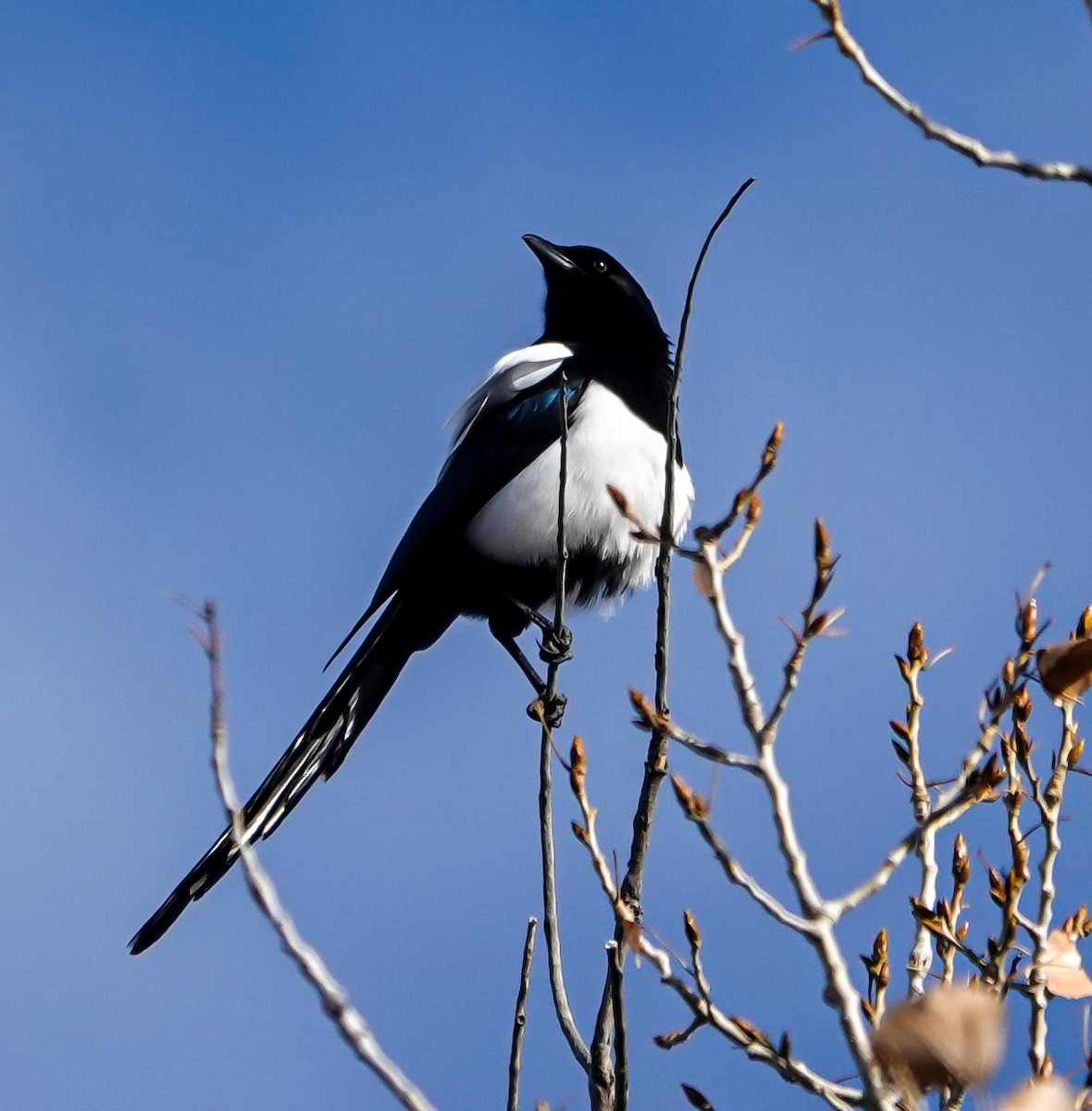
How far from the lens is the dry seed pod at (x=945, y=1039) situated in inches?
67.6

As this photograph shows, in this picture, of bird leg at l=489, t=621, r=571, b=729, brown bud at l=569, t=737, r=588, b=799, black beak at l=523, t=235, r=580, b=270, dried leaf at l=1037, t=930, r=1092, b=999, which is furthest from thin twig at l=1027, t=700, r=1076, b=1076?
black beak at l=523, t=235, r=580, b=270

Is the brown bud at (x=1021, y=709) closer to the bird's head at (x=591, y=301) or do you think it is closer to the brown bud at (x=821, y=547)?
the brown bud at (x=821, y=547)

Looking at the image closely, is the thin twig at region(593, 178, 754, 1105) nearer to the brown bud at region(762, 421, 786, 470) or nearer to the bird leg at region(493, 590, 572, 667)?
the brown bud at region(762, 421, 786, 470)

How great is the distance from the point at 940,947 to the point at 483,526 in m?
3.00

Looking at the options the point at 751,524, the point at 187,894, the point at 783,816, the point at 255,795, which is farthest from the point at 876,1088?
the point at 255,795

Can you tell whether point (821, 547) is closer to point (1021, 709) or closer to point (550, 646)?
point (1021, 709)

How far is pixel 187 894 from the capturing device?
15.4 feet

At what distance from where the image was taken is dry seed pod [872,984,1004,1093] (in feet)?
5.63

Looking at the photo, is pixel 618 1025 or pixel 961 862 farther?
pixel 961 862

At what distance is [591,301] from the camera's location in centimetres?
666

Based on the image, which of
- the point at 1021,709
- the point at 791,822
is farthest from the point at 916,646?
the point at 791,822

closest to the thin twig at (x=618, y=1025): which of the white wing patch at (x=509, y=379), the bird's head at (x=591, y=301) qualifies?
the white wing patch at (x=509, y=379)

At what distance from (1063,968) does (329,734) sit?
3.31 meters

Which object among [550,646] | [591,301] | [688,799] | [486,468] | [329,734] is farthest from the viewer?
[591,301]
